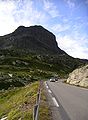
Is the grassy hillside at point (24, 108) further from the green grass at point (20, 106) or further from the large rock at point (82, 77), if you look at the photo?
the large rock at point (82, 77)

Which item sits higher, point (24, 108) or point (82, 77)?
point (82, 77)

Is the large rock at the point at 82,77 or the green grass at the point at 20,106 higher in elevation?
the large rock at the point at 82,77

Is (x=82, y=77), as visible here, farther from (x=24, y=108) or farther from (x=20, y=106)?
(x=24, y=108)

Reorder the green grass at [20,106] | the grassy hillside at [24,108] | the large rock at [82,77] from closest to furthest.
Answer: the grassy hillside at [24,108] < the green grass at [20,106] < the large rock at [82,77]

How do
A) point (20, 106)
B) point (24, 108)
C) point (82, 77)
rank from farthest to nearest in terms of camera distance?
1. point (82, 77)
2. point (20, 106)
3. point (24, 108)

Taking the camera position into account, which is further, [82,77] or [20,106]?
[82,77]

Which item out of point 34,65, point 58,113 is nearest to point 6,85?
point 58,113

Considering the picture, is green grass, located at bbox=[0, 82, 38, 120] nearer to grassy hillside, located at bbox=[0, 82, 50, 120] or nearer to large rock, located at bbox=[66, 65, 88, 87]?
grassy hillside, located at bbox=[0, 82, 50, 120]

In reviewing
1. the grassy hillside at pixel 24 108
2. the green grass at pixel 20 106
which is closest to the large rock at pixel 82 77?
the green grass at pixel 20 106

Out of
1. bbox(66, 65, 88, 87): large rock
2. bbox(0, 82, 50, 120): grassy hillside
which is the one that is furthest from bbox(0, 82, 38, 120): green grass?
bbox(66, 65, 88, 87): large rock

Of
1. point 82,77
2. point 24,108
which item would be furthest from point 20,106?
point 82,77

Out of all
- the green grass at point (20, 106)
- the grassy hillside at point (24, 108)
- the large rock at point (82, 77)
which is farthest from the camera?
the large rock at point (82, 77)

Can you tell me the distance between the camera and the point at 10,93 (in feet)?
174

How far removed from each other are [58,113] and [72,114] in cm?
100
